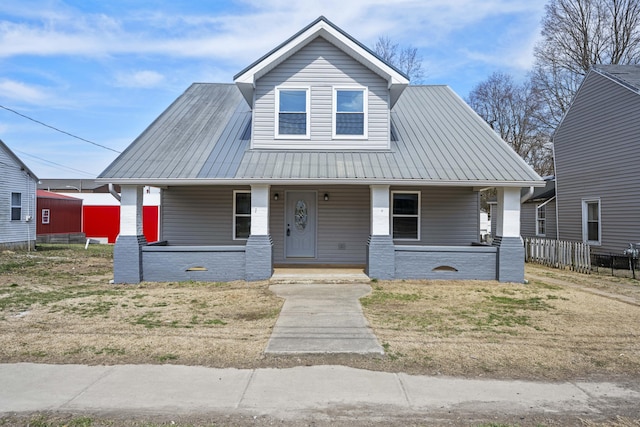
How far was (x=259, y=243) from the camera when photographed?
1109cm

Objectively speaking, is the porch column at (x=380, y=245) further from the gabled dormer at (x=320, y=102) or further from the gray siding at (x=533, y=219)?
the gray siding at (x=533, y=219)

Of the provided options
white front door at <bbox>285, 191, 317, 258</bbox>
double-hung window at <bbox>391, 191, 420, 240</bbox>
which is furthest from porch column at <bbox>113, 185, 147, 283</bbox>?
double-hung window at <bbox>391, 191, 420, 240</bbox>

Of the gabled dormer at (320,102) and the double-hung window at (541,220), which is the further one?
the double-hung window at (541,220)

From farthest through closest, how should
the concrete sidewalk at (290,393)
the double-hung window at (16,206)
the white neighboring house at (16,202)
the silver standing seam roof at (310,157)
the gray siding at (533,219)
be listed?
the double-hung window at (16,206) < the white neighboring house at (16,202) < the gray siding at (533,219) < the silver standing seam roof at (310,157) < the concrete sidewalk at (290,393)

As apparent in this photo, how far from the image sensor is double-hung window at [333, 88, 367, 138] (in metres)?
12.3

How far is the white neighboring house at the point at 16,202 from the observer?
20.3 m

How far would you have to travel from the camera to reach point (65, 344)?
599 centimetres

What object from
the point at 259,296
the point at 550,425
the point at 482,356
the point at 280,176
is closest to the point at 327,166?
the point at 280,176

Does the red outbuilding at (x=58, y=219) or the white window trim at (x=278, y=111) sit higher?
the white window trim at (x=278, y=111)

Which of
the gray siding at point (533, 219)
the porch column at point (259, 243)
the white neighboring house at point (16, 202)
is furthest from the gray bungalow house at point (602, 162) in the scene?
the white neighboring house at point (16, 202)

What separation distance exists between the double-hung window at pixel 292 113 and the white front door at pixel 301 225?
2123 mm

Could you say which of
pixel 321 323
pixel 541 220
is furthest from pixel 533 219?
pixel 321 323

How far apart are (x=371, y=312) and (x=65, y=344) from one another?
4971 mm

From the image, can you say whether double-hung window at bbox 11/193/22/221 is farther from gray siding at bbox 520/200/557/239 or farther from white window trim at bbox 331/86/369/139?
gray siding at bbox 520/200/557/239
